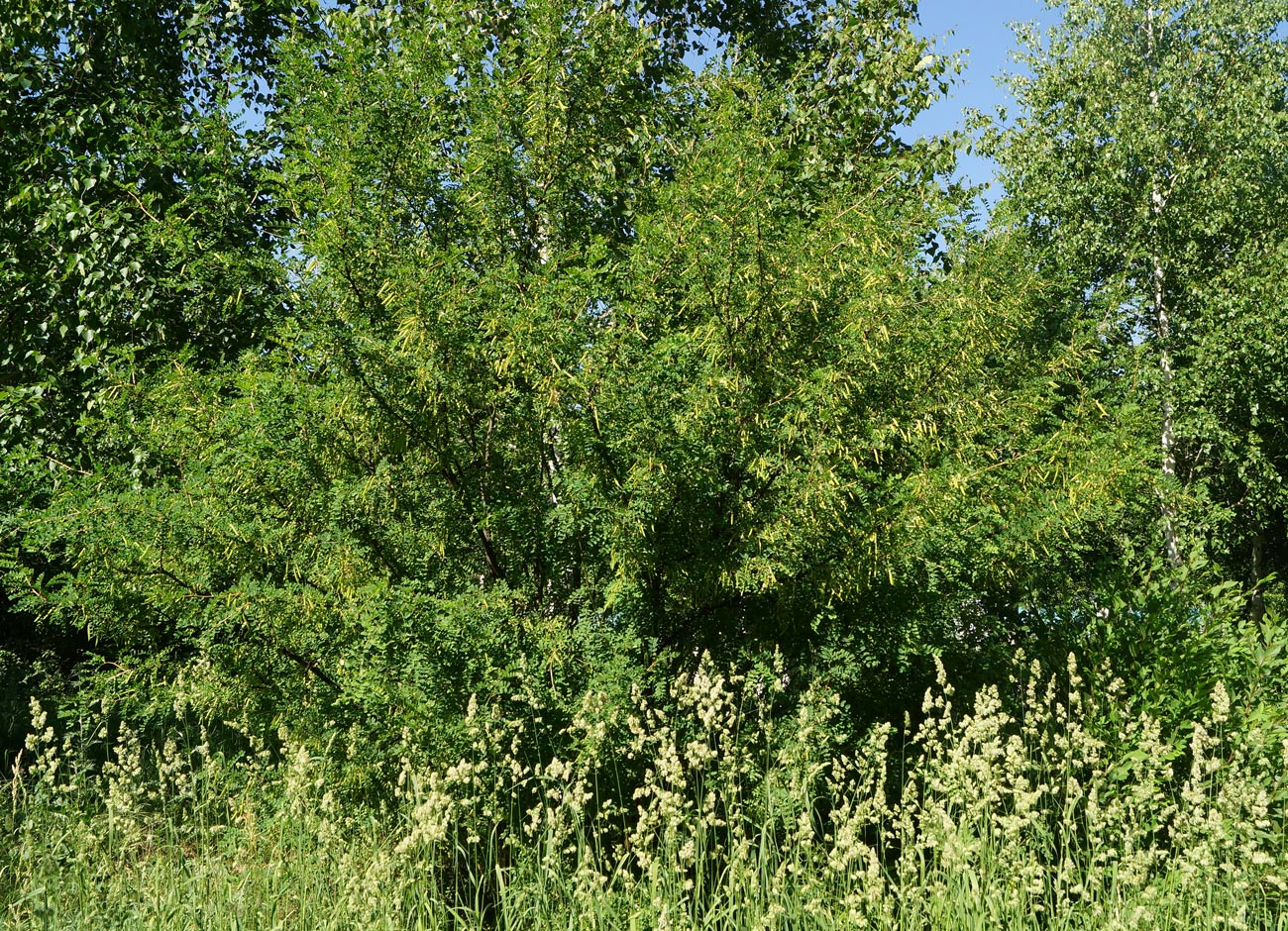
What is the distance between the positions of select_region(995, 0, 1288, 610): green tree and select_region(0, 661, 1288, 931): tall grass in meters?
11.5

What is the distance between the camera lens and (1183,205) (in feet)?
53.0

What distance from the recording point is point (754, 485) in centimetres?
471

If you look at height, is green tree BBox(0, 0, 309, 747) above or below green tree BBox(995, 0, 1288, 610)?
below

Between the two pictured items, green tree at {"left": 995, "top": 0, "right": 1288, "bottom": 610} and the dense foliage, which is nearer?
the dense foliage

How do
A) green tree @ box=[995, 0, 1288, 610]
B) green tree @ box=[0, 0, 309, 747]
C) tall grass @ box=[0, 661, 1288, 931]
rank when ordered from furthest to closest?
green tree @ box=[995, 0, 1288, 610], green tree @ box=[0, 0, 309, 747], tall grass @ box=[0, 661, 1288, 931]

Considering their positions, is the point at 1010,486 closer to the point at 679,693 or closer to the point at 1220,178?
the point at 679,693

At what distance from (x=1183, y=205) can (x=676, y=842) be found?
16.0 meters

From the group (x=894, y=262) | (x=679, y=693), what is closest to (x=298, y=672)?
(x=679, y=693)

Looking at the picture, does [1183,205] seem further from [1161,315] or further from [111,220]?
[111,220]

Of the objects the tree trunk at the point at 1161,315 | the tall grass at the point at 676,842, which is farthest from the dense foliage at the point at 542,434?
the tree trunk at the point at 1161,315

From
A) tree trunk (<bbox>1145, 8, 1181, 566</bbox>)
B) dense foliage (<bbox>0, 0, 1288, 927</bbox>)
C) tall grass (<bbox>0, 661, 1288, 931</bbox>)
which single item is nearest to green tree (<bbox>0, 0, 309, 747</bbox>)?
dense foliage (<bbox>0, 0, 1288, 927</bbox>)

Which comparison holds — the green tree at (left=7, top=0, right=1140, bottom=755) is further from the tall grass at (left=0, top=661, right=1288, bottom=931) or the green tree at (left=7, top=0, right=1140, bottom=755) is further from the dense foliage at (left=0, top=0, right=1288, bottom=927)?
the tall grass at (left=0, top=661, right=1288, bottom=931)

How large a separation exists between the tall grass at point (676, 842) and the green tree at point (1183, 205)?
454 inches

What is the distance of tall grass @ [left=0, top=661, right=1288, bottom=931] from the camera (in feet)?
10.9
